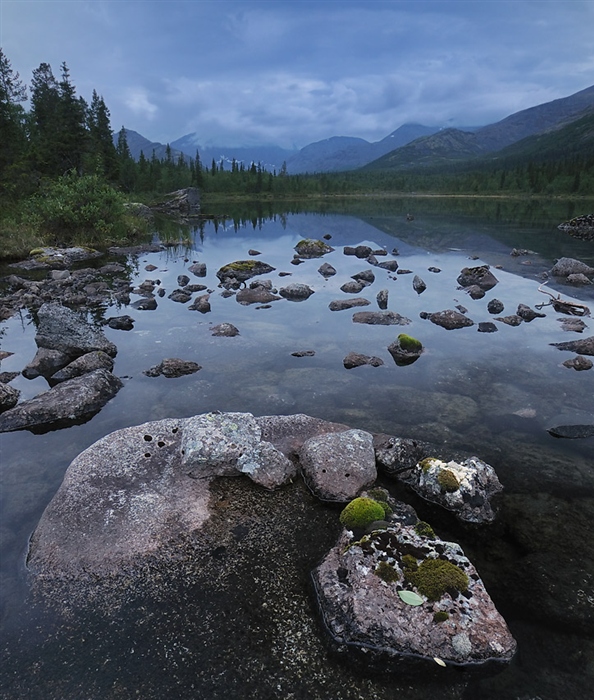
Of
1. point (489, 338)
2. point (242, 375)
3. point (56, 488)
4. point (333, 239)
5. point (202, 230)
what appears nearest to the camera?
point (56, 488)

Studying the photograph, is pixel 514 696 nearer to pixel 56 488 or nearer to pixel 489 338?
pixel 56 488

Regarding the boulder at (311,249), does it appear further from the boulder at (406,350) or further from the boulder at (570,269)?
the boulder at (406,350)

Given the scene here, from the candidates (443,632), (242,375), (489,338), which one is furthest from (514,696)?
(489,338)

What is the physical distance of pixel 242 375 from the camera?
60.1 ft

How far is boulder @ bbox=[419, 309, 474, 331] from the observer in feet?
81.9

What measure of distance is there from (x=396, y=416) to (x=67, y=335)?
14850 millimetres

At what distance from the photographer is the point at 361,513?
9.74 meters

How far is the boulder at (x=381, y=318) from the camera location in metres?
25.4

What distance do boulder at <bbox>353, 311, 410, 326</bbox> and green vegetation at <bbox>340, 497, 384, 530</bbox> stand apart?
16389mm

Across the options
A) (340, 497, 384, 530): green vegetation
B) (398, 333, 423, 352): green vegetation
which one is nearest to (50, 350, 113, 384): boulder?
(340, 497, 384, 530): green vegetation

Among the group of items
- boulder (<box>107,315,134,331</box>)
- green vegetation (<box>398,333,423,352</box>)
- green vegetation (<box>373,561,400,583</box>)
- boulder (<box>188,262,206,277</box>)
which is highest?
green vegetation (<box>373,561,400,583</box>)

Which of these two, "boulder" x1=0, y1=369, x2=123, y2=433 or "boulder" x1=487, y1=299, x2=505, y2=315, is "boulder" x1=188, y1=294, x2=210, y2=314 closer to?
"boulder" x1=0, y1=369, x2=123, y2=433

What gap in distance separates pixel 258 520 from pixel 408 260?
41.0 metres

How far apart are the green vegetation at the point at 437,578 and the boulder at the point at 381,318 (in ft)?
59.2
